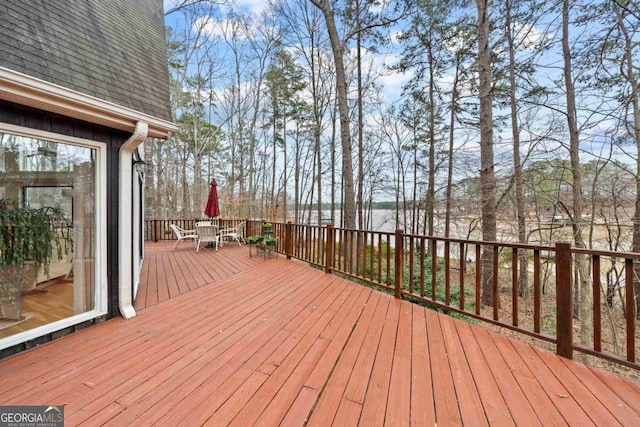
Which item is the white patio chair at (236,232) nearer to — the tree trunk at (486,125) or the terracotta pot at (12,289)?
the terracotta pot at (12,289)

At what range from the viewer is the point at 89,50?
→ 2592mm

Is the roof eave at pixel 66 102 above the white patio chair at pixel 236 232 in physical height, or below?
above

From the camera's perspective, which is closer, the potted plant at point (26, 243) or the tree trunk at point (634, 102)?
the potted plant at point (26, 243)

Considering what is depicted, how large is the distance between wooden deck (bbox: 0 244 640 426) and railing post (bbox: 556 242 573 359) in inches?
4.8

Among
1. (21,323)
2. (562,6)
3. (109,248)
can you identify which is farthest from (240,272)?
(562,6)

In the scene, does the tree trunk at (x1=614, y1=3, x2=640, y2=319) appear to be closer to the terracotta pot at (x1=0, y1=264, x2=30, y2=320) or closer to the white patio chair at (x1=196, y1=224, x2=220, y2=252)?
the terracotta pot at (x1=0, y1=264, x2=30, y2=320)

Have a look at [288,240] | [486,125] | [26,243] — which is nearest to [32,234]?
[26,243]

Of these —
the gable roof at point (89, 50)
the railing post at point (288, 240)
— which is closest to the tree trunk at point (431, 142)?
the railing post at point (288, 240)

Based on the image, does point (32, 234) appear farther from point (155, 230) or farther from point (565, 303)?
point (155, 230)

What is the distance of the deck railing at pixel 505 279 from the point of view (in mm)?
2020

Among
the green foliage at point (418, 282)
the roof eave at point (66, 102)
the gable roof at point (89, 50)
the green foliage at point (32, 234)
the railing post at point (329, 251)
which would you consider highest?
the gable roof at point (89, 50)

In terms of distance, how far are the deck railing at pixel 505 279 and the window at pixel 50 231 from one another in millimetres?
3216

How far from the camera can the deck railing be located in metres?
2.02

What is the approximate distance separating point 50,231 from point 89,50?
6.11ft
